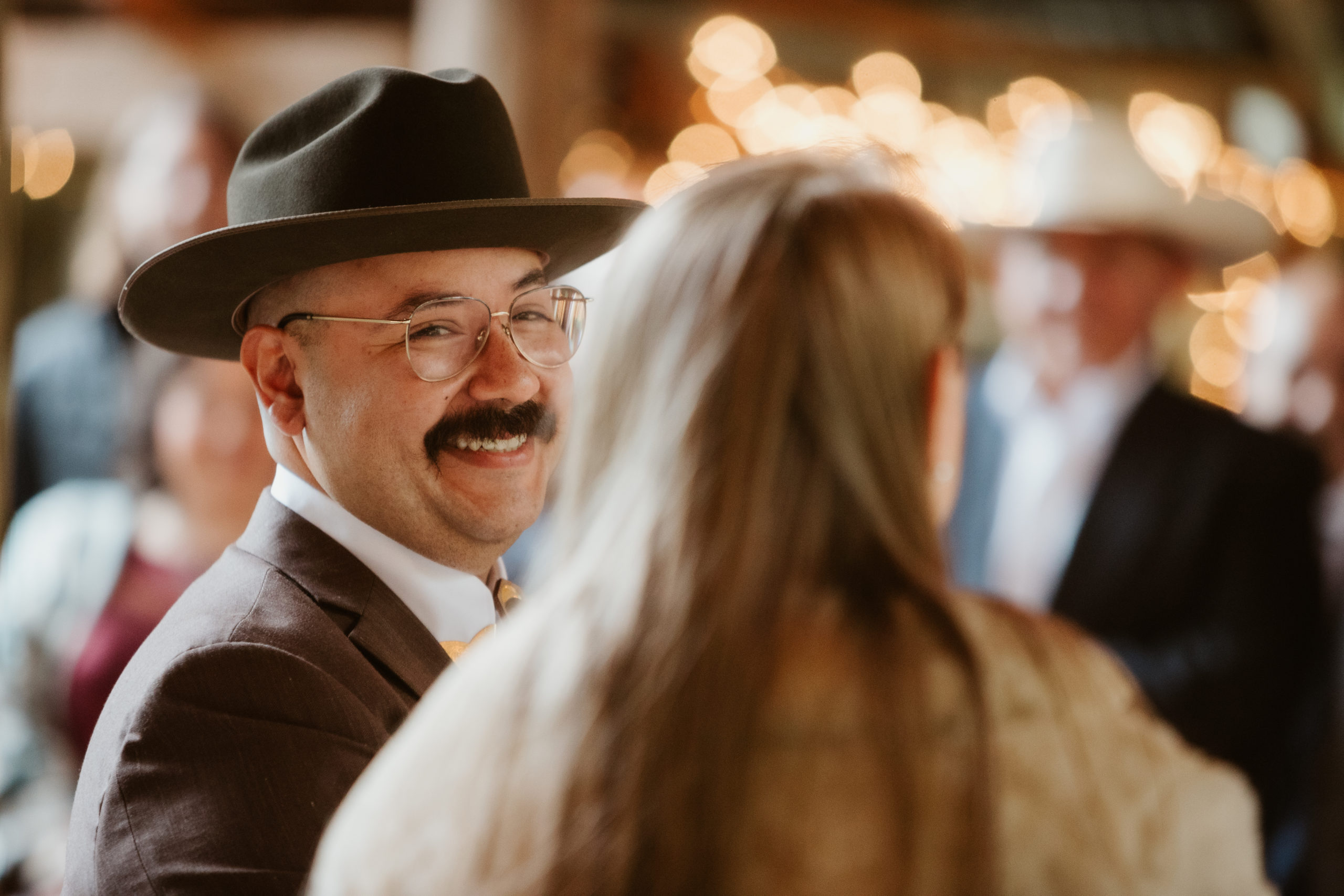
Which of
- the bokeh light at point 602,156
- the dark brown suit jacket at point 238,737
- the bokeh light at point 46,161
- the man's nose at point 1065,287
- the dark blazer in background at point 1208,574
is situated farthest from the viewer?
the bokeh light at point 602,156

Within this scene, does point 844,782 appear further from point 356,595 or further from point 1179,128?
point 1179,128

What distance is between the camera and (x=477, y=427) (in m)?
1.52

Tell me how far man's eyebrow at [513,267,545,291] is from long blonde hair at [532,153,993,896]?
565mm

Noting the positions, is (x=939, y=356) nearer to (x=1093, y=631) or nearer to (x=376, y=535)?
(x=376, y=535)

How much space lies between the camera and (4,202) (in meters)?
2.20

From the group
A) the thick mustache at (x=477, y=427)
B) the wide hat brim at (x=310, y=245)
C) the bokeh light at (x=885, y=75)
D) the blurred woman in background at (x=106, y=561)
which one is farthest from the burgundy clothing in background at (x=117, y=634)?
the bokeh light at (x=885, y=75)

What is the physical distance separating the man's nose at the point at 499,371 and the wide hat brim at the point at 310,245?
11 centimetres

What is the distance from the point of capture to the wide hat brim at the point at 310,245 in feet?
4.75

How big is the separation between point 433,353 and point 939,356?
2.29 feet

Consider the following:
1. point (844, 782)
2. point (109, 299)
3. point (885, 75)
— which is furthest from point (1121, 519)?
point (885, 75)

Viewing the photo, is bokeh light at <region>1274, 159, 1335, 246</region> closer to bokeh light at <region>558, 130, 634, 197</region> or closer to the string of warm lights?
the string of warm lights

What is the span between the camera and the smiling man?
1394 millimetres

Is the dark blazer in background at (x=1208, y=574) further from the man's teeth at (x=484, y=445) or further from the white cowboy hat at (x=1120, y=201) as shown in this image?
the man's teeth at (x=484, y=445)

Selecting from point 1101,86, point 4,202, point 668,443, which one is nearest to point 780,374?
point 668,443
